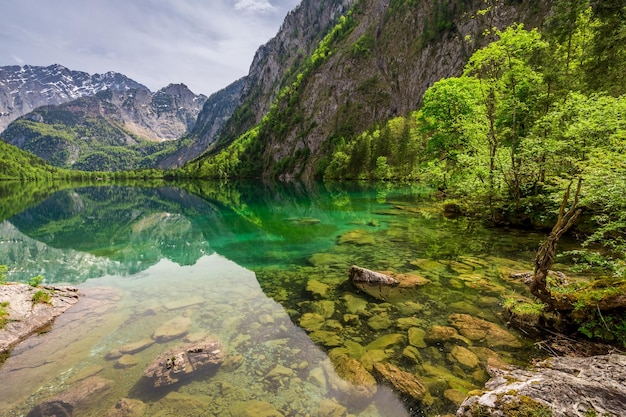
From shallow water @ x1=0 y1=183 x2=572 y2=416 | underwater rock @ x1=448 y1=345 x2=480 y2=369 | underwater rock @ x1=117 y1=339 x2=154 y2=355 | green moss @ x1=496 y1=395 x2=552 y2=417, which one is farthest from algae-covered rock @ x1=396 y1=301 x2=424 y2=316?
underwater rock @ x1=117 y1=339 x2=154 y2=355

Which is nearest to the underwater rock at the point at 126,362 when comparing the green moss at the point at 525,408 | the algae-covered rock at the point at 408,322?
the algae-covered rock at the point at 408,322

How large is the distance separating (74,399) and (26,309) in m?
7.45

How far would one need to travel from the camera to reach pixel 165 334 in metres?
11.3

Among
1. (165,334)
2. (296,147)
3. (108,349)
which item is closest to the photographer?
(108,349)

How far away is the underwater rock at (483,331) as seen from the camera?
30.5 ft

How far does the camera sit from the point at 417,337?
1002 cm

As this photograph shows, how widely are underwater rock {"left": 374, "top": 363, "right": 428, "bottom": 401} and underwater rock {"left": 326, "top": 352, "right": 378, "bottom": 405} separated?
14.0 inches

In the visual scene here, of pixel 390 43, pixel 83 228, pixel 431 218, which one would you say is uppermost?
pixel 390 43

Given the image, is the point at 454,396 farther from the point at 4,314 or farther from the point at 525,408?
the point at 4,314

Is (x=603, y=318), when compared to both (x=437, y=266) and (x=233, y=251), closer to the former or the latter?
(x=437, y=266)

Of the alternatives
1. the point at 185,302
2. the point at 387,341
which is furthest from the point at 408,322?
the point at 185,302

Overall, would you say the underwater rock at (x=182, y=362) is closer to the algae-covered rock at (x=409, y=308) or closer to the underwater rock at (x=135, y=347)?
the underwater rock at (x=135, y=347)

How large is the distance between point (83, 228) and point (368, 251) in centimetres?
3623

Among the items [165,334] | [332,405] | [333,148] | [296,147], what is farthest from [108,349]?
[296,147]
